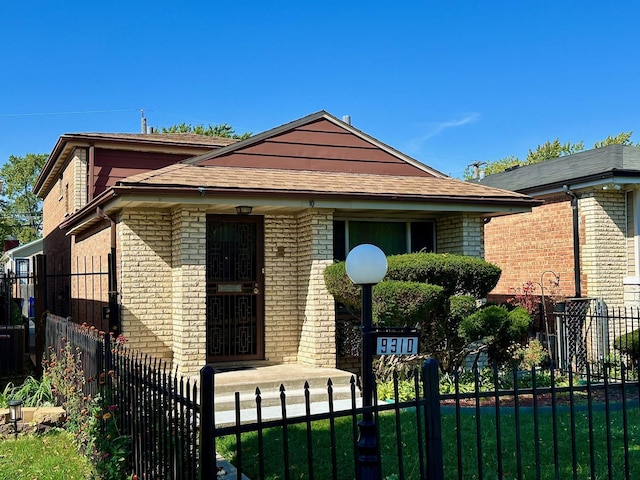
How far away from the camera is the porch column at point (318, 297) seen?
10.5m

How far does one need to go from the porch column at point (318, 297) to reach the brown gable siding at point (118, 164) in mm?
6680

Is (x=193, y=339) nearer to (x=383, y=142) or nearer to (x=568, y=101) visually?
(x=383, y=142)

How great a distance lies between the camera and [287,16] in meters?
14.0

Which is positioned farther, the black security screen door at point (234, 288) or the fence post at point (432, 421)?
the black security screen door at point (234, 288)

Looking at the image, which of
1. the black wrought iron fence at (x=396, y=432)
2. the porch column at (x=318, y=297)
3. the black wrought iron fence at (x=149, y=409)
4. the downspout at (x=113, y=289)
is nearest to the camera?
the black wrought iron fence at (x=396, y=432)

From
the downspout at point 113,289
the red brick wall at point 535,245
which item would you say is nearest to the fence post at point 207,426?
the downspout at point 113,289

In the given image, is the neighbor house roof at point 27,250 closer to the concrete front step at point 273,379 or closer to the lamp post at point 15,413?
the concrete front step at point 273,379

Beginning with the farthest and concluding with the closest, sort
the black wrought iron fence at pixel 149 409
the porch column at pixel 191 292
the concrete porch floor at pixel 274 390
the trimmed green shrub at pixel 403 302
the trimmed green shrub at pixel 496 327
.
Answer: the porch column at pixel 191 292 → the trimmed green shrub at pixel 496 327 → the trimmed green shrub at pixel 403 302 → the concrete porch floor at pixel 274 390 → the black wrought iron fence at pixel 149 409

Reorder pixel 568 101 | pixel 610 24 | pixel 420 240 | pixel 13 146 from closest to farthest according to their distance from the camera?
1. pixel 420 240
2. pixel 610 24
3. pixel 568 101
4. pixel 13 146

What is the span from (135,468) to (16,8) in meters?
10.9

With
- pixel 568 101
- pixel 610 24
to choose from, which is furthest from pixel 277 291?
pixel 568 101

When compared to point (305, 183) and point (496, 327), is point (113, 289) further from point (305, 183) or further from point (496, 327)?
point (496, 327)

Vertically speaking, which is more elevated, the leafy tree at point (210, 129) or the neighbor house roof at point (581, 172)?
the leafy tree at point (210, 129)

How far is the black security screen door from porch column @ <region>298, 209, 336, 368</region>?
811 millimetres
